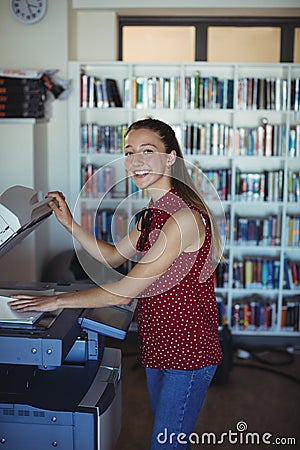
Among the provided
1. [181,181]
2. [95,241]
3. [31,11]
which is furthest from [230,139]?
[181,181]

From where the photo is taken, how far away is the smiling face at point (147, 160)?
199cm

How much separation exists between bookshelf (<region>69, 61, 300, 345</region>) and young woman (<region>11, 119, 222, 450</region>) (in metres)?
2.35

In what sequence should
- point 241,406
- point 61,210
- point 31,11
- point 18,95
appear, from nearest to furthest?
1. point 61,210
2. point 241,406
3. point 18,95
4. point 31,11

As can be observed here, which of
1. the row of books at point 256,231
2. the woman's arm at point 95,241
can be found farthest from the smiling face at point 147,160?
the row of books at point 256,231

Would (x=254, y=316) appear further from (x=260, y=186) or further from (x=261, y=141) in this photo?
(x=261, y=141)

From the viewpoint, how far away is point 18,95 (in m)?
3.98

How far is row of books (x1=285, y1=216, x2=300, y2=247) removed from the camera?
177 inches

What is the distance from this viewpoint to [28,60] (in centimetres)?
440

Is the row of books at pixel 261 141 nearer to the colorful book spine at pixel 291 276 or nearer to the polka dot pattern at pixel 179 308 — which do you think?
the colorful book spine at pixel 291 276

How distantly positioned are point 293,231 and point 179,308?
8.92 feet

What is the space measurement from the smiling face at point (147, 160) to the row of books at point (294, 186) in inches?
102

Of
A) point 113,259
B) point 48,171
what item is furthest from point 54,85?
point 113,259

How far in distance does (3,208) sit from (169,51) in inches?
126

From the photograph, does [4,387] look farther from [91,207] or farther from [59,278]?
[91,207]
